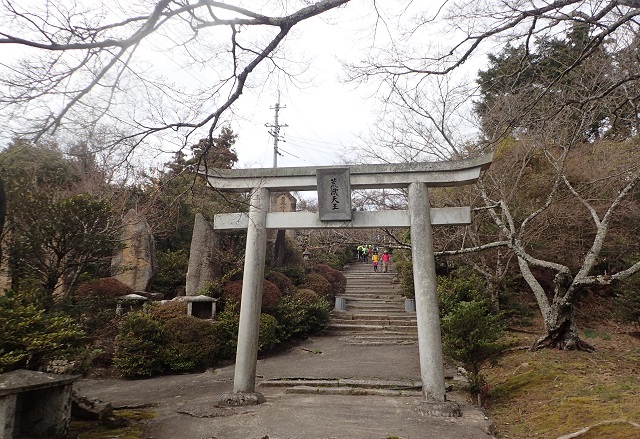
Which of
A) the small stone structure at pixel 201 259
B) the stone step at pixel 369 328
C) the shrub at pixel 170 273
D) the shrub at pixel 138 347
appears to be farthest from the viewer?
the stone step at pixel 369 328

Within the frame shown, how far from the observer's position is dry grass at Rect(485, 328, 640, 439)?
4.93 meters

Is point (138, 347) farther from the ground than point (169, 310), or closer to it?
closer to it

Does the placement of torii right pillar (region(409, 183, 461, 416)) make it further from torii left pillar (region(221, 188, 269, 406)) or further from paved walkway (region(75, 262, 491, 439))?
torii left pillar (region(221, 188, 269, 406))

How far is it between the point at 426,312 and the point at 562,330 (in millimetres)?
3801

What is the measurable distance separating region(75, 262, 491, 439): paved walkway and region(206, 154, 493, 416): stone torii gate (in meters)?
0.75

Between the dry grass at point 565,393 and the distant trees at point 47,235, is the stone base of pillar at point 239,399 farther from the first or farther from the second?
the dry grass at point 565,393

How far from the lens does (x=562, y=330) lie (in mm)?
8180

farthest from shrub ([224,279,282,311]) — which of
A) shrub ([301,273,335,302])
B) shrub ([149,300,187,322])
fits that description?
shrub ([301,273,335,302])

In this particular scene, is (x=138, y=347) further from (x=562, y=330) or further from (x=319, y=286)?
(x=562, y=330)

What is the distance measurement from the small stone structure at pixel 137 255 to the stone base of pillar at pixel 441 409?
9202 millimetres

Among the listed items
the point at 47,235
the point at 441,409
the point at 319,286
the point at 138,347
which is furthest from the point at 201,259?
the point at 441,409

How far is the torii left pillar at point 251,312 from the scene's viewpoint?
667 centimetres

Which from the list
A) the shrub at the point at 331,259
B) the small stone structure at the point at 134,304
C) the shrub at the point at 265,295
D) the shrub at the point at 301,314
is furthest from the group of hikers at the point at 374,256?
the small stone structure at the point at 134,304

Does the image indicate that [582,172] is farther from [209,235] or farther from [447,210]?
[209,235]
